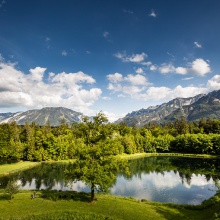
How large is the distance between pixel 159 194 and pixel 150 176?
26678mm

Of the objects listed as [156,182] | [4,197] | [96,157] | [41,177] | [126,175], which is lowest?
[156,182]

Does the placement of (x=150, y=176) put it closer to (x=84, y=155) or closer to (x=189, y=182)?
(x=189, y=182)

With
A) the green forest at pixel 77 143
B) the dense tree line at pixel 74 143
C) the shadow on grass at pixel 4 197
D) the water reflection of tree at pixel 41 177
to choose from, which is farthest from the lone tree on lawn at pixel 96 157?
the dense tree line at pixel 74 143

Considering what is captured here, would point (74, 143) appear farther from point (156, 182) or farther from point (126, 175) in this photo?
point (156, 182)

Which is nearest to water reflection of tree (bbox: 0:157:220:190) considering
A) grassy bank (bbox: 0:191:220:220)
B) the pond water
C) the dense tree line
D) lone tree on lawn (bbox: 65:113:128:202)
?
the pond water

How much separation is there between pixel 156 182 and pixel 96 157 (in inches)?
1709

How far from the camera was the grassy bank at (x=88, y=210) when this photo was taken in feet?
127

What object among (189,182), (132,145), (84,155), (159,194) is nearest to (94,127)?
(84,155)

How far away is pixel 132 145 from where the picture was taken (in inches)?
6344

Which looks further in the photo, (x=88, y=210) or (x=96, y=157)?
(x=96, y=157)

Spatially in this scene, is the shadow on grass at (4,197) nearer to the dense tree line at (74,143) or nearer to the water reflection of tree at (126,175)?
the water reflection of tree at (126,175)

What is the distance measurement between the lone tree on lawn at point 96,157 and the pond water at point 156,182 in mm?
10799

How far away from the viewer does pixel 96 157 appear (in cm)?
4766

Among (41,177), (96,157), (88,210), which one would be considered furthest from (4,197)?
(41,177)
